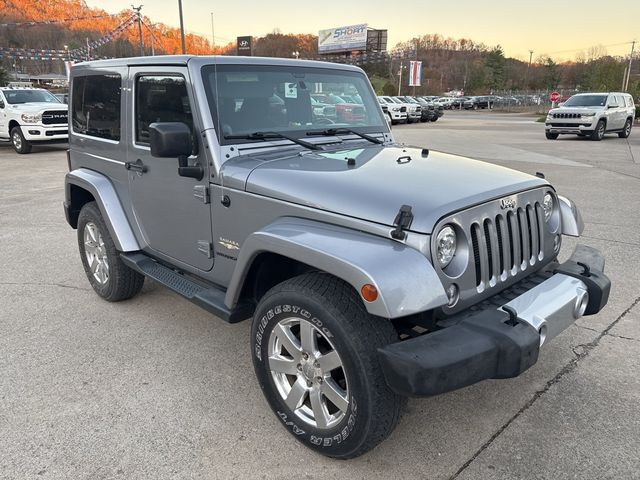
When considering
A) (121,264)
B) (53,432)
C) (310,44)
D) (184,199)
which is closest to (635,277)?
(184,199)

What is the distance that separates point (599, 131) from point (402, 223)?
65.5 feet

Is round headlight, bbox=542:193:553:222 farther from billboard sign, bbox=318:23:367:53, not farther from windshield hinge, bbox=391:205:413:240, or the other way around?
billboard sign, bbox=318:23:367:53

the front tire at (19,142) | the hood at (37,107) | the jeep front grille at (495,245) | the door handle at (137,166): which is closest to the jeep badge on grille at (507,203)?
the jeep front grille at (495,245)

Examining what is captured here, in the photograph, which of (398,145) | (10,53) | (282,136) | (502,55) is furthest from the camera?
(502,55)

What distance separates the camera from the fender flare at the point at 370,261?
83.9 inches

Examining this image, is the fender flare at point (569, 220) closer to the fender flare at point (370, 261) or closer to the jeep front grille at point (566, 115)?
the fender flare at point (370, 261)

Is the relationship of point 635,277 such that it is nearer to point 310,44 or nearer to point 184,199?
point 184,199

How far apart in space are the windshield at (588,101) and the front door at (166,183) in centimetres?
1961

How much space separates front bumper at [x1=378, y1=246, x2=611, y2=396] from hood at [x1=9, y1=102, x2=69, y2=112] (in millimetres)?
15465

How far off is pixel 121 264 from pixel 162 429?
1787mm

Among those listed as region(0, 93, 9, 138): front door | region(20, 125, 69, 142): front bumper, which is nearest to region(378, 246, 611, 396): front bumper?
region(20, 125, 69, 142): front bumper

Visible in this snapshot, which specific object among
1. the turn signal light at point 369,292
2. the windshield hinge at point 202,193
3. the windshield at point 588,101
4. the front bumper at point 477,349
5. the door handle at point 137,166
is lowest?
the front bumper at point 477,349

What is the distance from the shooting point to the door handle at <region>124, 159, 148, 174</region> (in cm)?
370

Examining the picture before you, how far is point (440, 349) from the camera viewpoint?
2133mm
